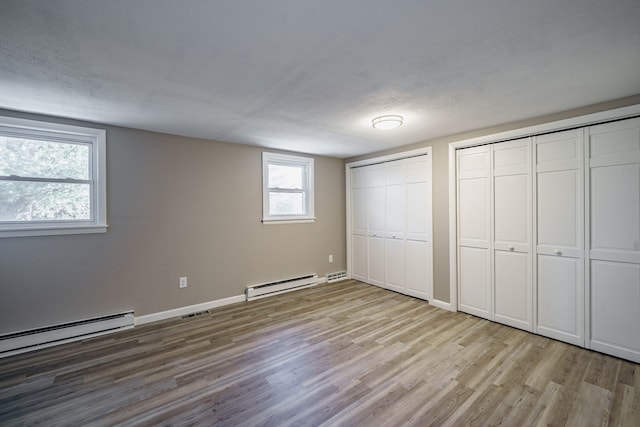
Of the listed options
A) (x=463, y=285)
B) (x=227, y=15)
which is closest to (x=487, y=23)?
(x=227, y=15)

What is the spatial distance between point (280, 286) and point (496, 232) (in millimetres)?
3095

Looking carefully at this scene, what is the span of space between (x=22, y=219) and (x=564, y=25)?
4.60 meters

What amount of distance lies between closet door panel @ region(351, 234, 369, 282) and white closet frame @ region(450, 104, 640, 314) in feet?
4.93

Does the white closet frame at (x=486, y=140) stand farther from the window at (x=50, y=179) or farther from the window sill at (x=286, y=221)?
the window at (x=50, y=179)

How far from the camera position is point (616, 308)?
2.50 metres

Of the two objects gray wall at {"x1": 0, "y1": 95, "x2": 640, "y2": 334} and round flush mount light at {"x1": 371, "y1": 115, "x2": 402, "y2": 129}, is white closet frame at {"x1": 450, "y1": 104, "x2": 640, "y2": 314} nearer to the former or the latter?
gray wall at {"x1": 0, "y1": 95, "x2": 640, "y2": 334}

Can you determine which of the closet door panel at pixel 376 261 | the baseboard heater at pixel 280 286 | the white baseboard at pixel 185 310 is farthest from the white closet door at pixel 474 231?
the white baseboard at pixel 185 310

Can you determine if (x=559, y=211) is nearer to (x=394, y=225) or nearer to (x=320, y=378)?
(x=394, y=225)

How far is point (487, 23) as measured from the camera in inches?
56.1

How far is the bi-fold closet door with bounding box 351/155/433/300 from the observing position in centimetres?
402

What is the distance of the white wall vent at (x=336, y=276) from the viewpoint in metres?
5.02

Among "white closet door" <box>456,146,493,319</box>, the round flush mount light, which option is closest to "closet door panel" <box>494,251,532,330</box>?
"white closet door" <box>456,146,493,319</box>

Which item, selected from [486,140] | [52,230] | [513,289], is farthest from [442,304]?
[52,230]

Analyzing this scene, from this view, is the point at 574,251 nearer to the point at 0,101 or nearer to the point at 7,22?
the point at 7,22
